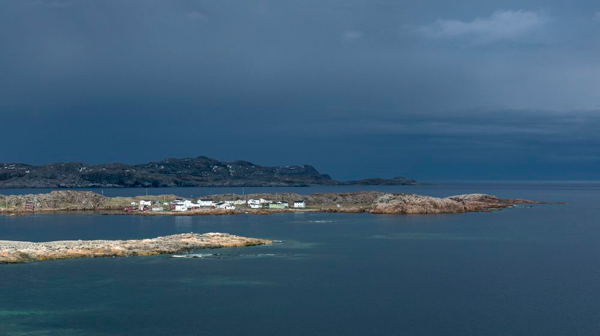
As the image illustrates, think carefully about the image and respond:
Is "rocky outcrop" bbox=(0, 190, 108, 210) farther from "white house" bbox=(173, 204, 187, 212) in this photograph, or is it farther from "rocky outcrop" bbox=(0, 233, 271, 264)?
"rocky outcrop" bbox=(0, 233, 271, 264)

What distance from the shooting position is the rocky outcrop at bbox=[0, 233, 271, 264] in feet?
154

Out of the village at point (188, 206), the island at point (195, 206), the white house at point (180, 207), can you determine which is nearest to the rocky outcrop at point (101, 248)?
the island at point (195, 206)

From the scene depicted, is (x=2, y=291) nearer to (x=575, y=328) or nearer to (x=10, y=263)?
(x=10, y=263)

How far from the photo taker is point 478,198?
14862 cm

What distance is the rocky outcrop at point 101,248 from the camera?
1849 inches

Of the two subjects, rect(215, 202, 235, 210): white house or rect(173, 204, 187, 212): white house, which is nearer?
rect(173, 204, 187, 212): white house

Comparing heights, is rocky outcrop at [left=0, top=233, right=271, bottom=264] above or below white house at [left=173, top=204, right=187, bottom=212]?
below

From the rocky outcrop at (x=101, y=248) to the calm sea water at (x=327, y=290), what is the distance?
1.95 m

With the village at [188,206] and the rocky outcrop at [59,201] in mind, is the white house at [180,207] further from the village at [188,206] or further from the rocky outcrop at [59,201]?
the rocky outcrop at [59,201]

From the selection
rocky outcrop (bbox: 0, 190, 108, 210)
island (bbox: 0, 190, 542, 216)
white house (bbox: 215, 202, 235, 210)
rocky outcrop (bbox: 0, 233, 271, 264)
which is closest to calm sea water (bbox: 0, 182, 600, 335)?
rocky outcrop (bbox: 0, 233, 271, 264)

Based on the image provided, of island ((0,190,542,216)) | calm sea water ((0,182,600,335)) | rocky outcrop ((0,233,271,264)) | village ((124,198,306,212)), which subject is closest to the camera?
calm sea water ((0,182,600,335))

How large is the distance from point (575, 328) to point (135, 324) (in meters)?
23.4

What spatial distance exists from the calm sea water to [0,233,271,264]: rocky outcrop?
76.9 inches

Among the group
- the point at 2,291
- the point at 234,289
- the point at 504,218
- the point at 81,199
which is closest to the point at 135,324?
the point at 234,289
